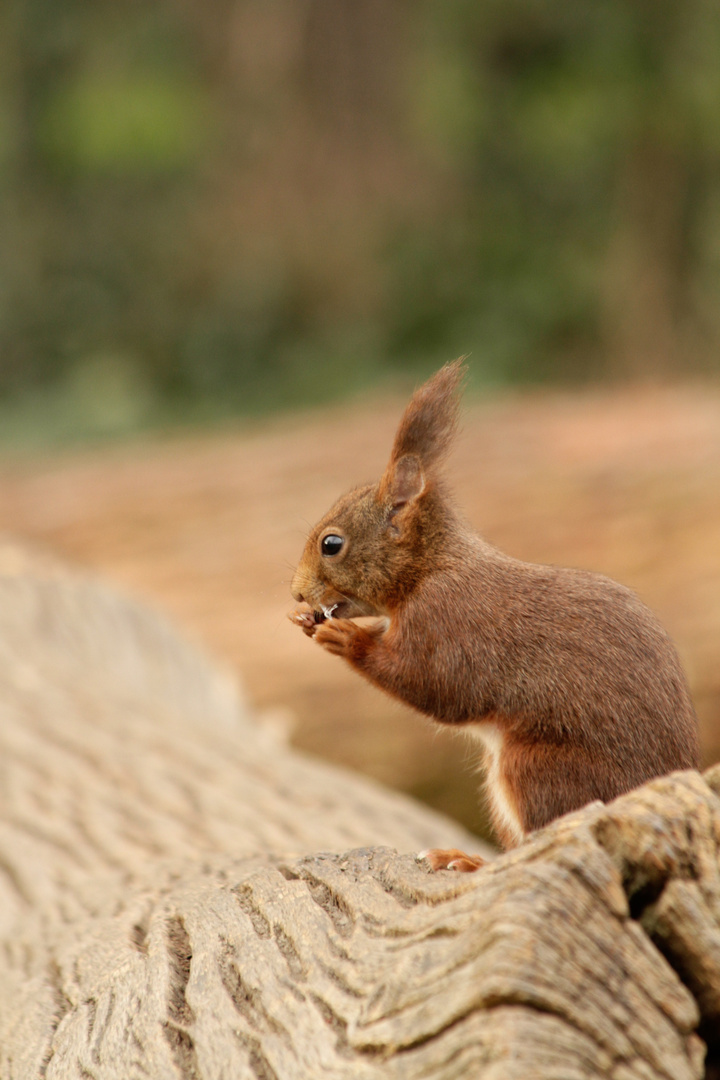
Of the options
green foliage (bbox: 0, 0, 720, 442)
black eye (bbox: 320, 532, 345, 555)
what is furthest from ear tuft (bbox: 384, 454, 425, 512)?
green foliage (bbox: 0, 0, 720, 442)

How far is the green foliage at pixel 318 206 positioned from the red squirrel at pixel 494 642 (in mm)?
10332

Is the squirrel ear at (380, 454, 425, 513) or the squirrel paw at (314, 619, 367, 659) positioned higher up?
the squirrel ear at (380, 454, 425, 513)

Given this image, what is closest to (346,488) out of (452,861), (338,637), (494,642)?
(338,637)

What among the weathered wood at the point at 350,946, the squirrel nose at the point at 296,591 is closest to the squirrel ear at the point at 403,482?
the squirrel nose at the point at 296,591

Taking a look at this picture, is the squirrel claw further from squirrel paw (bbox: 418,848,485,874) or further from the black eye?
squirrel paw (bbox: 418,848,485,874)

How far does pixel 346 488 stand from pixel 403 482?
507cm

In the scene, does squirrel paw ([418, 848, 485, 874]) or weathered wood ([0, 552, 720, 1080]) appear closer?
weathered wood ([0, 552, 720, 1080])

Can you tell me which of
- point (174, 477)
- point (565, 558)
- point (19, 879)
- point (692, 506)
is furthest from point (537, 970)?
point (174, 477)

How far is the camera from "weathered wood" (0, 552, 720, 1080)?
4.24 feet

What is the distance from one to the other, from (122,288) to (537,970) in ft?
44.6

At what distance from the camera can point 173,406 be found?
13.5 m

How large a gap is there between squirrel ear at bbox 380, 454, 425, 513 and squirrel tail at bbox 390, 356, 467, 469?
13 mm

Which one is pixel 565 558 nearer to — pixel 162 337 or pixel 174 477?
pixel 174 477

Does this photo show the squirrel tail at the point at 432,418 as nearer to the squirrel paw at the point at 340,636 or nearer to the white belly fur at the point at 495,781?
the squirrel paw at the point at 340,636
